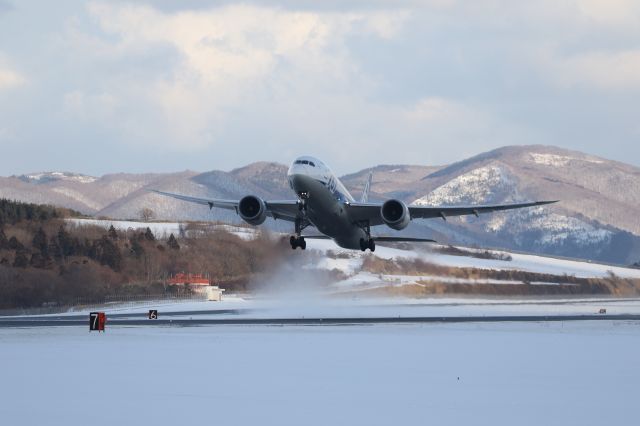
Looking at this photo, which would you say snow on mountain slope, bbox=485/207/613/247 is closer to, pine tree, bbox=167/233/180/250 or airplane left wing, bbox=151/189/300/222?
pine tree, bbox=167/233/180/250

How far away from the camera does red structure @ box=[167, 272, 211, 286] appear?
90.4 metres

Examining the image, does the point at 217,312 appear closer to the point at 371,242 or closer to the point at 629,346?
the point at 371,242

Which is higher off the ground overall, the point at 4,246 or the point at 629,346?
the point at 4,246

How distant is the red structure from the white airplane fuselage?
34.7m

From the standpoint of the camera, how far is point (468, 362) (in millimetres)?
38000

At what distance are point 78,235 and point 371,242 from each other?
43.3 m

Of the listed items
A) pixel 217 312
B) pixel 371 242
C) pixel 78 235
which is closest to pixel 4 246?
pixel 78 235

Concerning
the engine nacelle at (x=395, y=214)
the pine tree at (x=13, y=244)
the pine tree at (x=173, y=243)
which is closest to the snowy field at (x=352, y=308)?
the pine tree at (x=173, y=243)

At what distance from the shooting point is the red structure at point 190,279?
297 feet

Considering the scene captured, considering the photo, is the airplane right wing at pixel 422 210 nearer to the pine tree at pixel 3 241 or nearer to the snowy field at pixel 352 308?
the snowy field at pixel 352 308

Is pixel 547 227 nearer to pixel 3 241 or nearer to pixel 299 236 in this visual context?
pixel 3 241

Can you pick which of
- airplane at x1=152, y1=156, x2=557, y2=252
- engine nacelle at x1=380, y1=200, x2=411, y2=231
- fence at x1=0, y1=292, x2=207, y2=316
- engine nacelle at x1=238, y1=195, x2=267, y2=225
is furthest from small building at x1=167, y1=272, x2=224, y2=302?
engine nacelle at x1=380, y1=200, x2=411, y2=231

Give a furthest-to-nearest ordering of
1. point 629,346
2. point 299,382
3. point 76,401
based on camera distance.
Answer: point 629,346, point 299,382, point 76,401

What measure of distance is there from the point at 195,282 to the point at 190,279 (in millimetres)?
503
